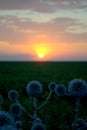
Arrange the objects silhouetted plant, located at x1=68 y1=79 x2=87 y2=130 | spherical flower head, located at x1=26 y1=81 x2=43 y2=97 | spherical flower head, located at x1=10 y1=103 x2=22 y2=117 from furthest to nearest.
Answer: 1. spherical flower head, located at x1=26 y1=81 x2=43 y2=97
2. spherical flower head, located at x1=10 y1=103 x2=22 y2=117
3. silhouetted plant, located at x1=68 y1=79 x2=87 y2=130

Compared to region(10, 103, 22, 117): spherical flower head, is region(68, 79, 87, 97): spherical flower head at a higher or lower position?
higher

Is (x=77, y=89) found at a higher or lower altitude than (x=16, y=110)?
higher

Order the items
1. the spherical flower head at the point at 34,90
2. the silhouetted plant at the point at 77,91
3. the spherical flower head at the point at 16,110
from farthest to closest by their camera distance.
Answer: the spherical flower head at the point at 34,90
the spherical flower head at the point at 16,110
the silhouetted plant at the point at 77,91

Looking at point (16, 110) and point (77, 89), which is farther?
point (16, 110)

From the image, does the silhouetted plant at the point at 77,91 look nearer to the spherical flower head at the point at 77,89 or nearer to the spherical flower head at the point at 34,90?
the spherical flower head at the point at 77,89

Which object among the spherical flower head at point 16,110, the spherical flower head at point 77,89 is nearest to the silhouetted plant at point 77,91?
the spherical flower head at point 77,89

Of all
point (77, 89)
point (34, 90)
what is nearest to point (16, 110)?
point (34, 90)

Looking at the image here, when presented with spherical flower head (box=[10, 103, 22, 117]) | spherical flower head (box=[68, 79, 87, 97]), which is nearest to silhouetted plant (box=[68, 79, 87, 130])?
spherical flower head (box=[68, 79, 87, 97])

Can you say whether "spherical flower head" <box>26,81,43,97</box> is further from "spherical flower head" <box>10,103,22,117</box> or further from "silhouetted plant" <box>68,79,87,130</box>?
"silhouetted plant" <box>68,79,87,130</box>

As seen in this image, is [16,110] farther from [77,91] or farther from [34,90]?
[77,91]

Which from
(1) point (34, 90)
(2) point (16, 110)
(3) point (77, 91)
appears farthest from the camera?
(1) point (34, 90)

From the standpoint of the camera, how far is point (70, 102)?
1336 cm

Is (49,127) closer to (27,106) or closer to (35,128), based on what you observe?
(27,106)

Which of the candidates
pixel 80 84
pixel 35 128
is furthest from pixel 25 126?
pixel 35 128
